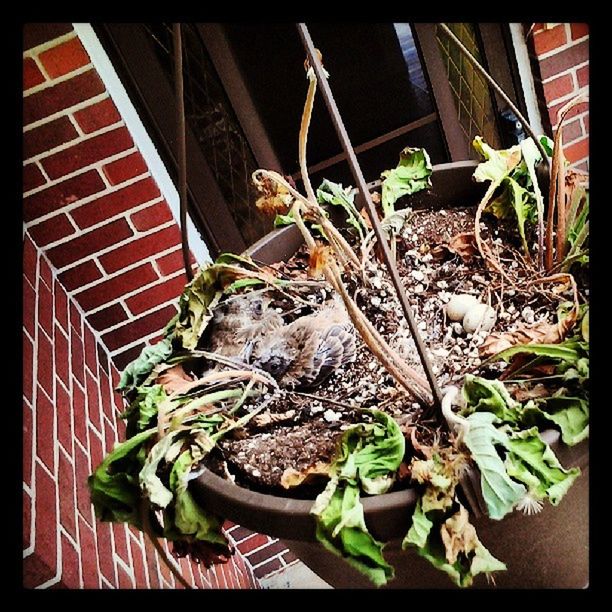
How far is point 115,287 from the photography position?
1.42 meters

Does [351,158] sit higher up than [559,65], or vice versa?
[351,158]

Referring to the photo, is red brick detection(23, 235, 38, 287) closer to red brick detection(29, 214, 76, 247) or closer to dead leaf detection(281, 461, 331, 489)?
red brick detection(29, 214, 76, 247)

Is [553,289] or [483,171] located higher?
[483,171]

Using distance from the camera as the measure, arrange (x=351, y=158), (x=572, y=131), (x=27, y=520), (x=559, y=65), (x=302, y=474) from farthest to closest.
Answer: (x=572, y=131)
(x=559, y=65)
(x=27, y=520)
(x=302, y=474)
(x=351, y=158)

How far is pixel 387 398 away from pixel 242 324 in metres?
0.25

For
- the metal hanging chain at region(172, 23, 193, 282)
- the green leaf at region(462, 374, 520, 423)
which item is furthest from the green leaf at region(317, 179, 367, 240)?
the green leaf at region(462, 374, 520, 423)

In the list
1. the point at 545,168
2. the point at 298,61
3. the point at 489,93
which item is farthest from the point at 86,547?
the point at 489,93

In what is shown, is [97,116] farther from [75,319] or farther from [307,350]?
[307,350]

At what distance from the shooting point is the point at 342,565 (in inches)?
27.5

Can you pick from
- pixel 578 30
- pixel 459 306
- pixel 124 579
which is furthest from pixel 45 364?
pixel 578 30

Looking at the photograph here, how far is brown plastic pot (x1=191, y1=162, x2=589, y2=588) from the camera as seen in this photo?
2.01 feet

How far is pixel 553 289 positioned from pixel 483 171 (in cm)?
22

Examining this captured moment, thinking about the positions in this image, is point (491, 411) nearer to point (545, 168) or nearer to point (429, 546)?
point (429, 546)
